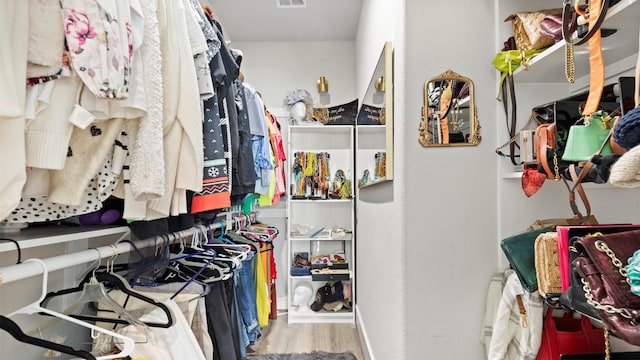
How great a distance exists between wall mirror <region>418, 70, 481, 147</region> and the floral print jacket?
107 centimetres

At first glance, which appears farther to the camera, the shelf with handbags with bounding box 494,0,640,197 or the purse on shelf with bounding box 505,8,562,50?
the purse on shelf with bounding box 505,8,562,50

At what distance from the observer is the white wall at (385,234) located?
1586 millimetres

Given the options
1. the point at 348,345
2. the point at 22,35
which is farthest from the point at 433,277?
the point at 348,345

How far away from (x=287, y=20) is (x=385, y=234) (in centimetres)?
240

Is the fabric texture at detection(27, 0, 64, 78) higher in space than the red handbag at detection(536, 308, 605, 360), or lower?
higher

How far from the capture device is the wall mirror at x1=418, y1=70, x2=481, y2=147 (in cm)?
152

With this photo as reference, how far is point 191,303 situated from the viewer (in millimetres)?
1378

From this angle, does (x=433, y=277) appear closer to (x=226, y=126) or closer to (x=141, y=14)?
(x=226, y=126)

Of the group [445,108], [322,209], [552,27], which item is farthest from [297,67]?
[552,27]

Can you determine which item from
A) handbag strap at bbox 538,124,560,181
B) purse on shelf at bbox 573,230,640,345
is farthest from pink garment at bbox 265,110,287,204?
purse on shelf at bbox 573,230,640,345

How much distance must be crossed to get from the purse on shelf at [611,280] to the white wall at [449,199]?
1.95ft

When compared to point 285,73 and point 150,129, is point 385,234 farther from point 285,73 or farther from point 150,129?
point 285,73

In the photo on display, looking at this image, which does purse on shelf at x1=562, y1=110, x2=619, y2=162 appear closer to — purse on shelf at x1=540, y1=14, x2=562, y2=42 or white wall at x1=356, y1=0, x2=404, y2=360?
purse on shelf at x1=540, y1=14, x2=562, y2=42

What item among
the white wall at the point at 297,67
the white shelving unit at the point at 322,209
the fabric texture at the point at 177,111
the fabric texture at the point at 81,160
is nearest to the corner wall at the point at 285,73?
the white wall at the point at 297,67
